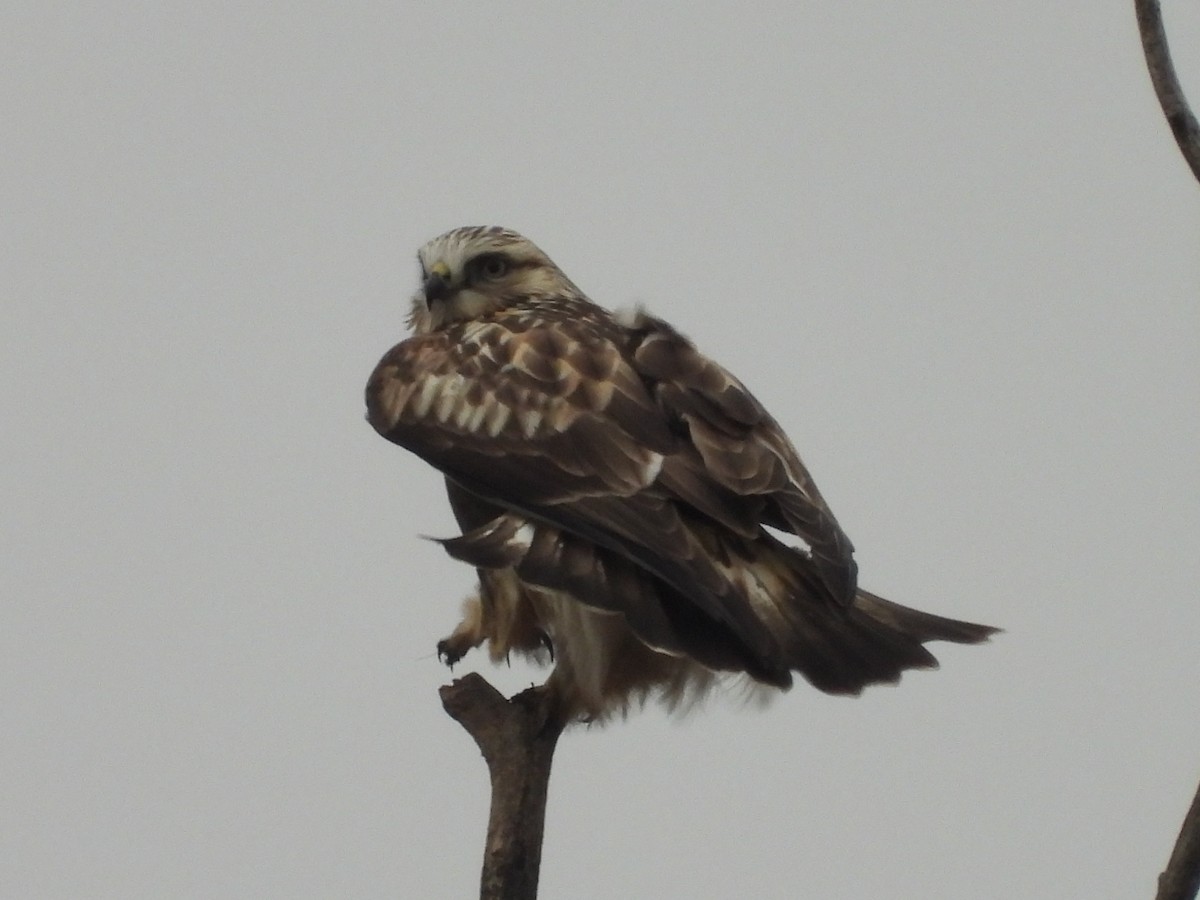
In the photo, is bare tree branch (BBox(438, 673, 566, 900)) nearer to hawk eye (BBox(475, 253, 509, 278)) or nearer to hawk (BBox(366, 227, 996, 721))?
hawk (BBox(366, 227, 996, 721))

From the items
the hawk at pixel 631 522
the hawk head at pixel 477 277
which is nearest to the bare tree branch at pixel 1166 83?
the hawk at pixel 631 522

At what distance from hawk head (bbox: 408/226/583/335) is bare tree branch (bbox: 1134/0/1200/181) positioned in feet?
11.2

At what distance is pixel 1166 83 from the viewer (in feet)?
11.8

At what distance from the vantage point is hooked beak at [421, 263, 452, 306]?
6785 mm

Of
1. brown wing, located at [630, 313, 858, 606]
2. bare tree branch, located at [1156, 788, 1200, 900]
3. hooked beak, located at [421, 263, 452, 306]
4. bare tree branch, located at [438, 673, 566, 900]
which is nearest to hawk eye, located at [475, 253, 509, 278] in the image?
hooked beak, located at [421, 263, 452, 306]

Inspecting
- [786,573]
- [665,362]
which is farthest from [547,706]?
[665,362]

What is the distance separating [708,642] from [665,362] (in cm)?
109

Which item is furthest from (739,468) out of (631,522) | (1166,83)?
(1166,83)

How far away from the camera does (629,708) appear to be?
5.35 meters

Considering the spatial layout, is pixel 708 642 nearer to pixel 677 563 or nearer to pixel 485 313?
pixel 677 563

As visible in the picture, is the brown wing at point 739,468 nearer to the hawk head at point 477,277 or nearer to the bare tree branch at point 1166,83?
the hawk head at point 477,277

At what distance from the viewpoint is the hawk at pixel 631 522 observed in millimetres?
4754

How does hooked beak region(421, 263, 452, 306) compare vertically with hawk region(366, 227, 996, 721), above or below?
above

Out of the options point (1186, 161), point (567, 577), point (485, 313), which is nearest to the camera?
point (1186, 161)
